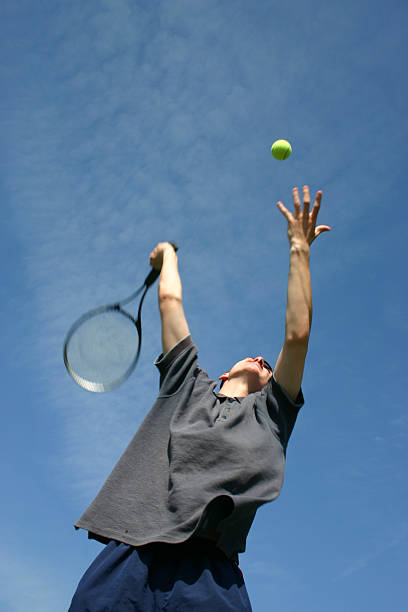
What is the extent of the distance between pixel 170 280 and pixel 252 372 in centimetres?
122

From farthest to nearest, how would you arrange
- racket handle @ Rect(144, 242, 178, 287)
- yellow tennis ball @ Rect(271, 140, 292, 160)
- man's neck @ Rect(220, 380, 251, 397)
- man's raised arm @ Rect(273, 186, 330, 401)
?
yellow tennis ball @ Rect(271, 140, 292, 160) → racket handle @ Rect(144, 242, 178, 287) → man's neck @ Rect(220, 380, 251, 397) → man's raised arm @ Rect(273, 186, 330, 401)

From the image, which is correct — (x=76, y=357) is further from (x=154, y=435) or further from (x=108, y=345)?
(x=154, y=435)

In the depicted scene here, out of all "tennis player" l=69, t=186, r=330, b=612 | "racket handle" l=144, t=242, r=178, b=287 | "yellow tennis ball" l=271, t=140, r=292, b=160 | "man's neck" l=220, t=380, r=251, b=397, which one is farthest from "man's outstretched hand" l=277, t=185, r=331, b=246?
"yellow tennis ball" l=271, t=140, r=292, b=160

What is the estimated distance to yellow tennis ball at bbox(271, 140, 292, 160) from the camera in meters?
7.92

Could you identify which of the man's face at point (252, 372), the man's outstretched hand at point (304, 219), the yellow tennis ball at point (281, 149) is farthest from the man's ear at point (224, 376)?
the yellow tennis ball at point (281, 149)

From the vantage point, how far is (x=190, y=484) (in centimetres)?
385

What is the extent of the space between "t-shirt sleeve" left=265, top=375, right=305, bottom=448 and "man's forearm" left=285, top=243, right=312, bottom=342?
16.5 inches

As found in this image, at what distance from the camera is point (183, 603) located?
11.5 ft

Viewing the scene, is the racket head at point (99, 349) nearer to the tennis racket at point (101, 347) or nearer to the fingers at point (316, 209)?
the tennis racket at point (101, 347)

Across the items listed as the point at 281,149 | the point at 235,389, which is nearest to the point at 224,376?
the point at 235,389

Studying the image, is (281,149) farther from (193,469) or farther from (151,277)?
(193,469)

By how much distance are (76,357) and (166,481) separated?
2.34m

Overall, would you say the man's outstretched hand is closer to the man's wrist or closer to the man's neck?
the man's wrist

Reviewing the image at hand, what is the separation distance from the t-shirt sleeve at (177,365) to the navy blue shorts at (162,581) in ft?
4.14
